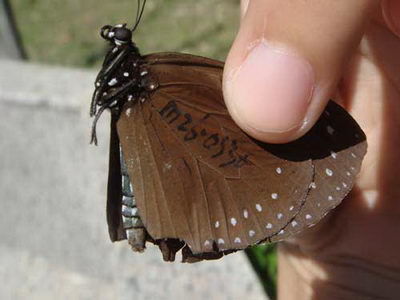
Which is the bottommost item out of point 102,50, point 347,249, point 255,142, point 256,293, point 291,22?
point 102,50

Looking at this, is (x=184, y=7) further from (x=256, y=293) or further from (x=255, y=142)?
(x=255, y=142)

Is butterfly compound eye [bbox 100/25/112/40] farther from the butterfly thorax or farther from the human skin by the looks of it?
the human skin

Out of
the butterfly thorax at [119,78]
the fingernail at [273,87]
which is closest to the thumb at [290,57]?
the fingernail at [273,87]

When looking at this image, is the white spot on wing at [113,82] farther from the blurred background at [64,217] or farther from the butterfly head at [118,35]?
the blurred background at [64,217]

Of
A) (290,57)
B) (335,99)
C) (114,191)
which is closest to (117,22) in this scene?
(335,99)

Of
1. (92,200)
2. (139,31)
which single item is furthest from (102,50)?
(92,200)

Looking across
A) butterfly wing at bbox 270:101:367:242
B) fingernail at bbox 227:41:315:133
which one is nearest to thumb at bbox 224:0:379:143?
fingernail at bbox 227:41:315:133

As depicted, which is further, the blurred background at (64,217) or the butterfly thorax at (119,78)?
the blurred background at (64,217)
